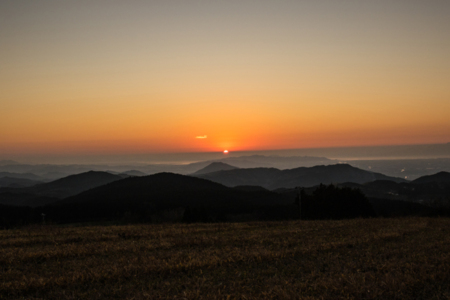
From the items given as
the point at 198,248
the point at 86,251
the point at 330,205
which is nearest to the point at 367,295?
the point at 198,248

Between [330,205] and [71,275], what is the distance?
56759mm

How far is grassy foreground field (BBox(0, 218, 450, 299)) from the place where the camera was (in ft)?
32.8

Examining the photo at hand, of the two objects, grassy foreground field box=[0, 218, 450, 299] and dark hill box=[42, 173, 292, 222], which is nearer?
grassy foreground field box=[0, 218, 450, 299]

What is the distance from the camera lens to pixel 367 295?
949 cm

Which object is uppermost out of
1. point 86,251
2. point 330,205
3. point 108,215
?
point 86,251

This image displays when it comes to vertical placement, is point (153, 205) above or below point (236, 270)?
below

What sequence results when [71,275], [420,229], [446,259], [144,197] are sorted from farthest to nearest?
1. [144,197]
2. [420,229]
3. [446,259]
4. [71,275]

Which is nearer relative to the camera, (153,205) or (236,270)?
(236,270)

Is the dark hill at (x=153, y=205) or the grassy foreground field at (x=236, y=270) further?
the dark hill at (x=153, y=205)

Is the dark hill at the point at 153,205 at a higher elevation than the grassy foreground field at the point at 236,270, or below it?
below

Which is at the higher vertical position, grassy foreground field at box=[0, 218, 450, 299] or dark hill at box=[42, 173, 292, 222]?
grassy foreground field at box=[0, 218, 450, 299]

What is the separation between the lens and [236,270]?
12.9m

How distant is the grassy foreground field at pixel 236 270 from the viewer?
393 inches

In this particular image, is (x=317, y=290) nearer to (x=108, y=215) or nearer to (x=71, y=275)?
(x=71, y=275)
